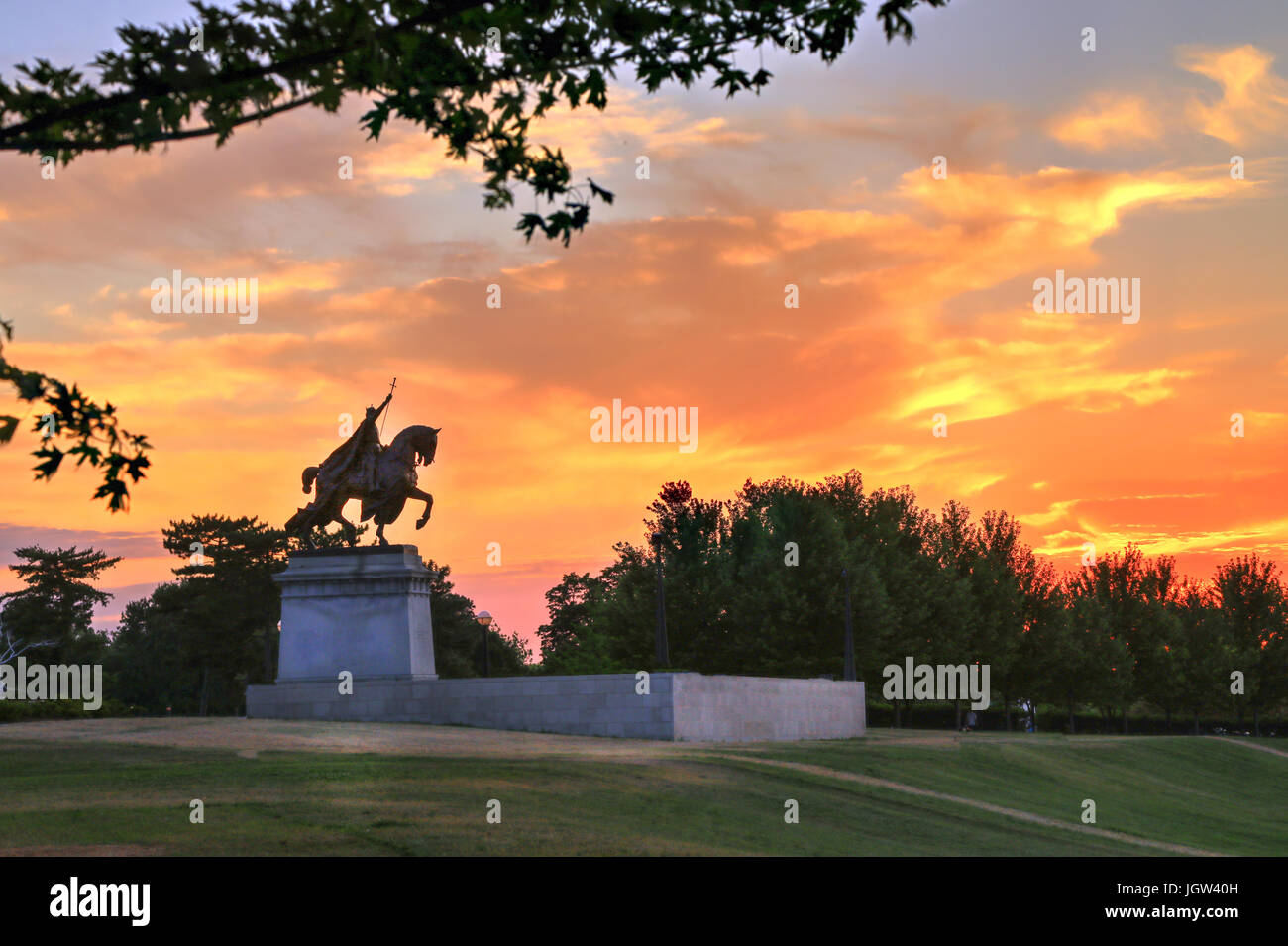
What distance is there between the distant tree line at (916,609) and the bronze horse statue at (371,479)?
2464 centimetres

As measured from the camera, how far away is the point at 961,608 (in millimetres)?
68562

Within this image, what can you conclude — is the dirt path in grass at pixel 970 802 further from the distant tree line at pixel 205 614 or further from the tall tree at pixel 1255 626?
the tall tree at pixel 1255 626

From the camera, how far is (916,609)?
219 ft

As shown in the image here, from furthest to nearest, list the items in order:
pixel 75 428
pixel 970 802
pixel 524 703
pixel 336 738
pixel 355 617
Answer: pixel 355 617 → pixel 524 703 → pixel 970 802 → pixel 336 738 → pixel 75 428

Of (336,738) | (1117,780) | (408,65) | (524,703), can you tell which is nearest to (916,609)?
(1117,780)

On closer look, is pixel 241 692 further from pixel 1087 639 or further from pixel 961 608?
pixel 1087 639

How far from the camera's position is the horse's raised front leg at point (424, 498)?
3712 cm

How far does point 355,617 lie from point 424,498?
389 cm

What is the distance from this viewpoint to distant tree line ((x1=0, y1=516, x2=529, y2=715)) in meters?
69.4

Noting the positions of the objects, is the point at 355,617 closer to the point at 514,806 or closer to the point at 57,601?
the point at 514,806

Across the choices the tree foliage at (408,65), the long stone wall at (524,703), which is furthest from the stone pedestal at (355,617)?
the tree foliage at (408,65)

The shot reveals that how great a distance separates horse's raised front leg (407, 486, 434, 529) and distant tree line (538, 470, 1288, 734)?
951 inches
